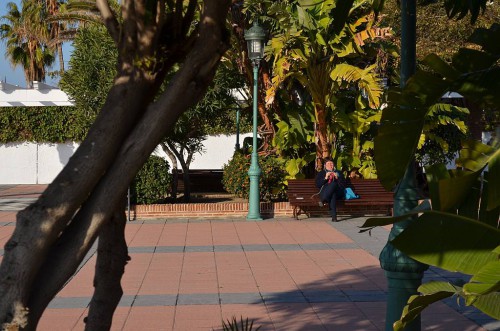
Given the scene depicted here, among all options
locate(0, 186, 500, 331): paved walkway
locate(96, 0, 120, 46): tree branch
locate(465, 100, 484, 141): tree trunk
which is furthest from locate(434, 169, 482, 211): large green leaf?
locate(465, 100, 484, 141): tree trunk

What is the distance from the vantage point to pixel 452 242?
381cm

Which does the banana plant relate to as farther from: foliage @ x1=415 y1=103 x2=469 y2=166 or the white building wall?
the white building wall

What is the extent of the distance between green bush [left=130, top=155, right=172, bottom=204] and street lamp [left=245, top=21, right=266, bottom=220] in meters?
2.22

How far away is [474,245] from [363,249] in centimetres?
965

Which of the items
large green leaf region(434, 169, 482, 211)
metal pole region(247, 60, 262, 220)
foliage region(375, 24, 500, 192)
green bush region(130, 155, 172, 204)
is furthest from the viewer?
green bush region(130, 155, 172, 204)

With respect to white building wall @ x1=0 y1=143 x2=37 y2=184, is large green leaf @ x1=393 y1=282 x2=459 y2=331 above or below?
below

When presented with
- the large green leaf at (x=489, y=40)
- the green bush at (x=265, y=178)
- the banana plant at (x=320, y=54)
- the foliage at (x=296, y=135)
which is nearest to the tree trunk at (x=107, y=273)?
the large green leaf at (x=489, y=40)

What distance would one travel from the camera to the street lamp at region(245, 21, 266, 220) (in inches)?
652

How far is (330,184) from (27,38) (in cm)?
3444

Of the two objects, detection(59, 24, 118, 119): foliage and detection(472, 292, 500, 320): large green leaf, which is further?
detection(59, 24, 118, 119): foliage

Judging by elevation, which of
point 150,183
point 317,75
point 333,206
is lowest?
point 333,206

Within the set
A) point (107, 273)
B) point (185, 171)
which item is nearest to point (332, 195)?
point (185, 171)

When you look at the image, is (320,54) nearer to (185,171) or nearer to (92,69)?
(185,171)

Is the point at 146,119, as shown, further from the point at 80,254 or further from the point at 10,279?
the point at 10,279
